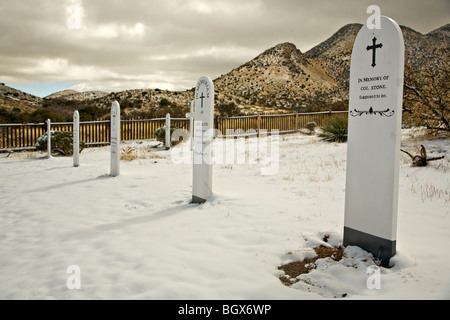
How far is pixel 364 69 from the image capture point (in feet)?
11.6

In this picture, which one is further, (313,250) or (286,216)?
(286,216)

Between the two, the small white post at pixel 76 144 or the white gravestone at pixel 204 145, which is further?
the small white post at pixel 76 144

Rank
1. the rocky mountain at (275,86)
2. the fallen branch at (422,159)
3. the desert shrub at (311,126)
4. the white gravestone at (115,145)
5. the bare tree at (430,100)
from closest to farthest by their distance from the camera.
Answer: the fallen branch at (422,159)
the white gravestone at (115,145)
the bare tree at (430,100)
the desert shrub at (311,126)
the rocky mountain at (275,86)

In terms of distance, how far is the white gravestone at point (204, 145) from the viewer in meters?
6.05

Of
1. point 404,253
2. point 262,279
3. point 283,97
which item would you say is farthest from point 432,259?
point 283,97

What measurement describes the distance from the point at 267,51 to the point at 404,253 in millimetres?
78930

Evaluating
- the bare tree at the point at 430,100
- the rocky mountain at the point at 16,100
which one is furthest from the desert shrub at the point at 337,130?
the rocky mountain at the point at 16,100

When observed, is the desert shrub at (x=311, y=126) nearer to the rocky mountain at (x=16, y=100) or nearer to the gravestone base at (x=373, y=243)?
the gravestone base at (x=373, y=243)

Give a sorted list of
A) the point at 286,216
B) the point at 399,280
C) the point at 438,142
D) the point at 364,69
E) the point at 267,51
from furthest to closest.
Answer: the point at 267,51 → the point at 438,142 → the point at 286,216 → the point at 364,69 → the point at 399,280

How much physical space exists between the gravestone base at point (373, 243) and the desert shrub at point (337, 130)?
9.80 meters

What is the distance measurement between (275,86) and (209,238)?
2245 inches

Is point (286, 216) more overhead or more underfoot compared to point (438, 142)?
more underfoot
